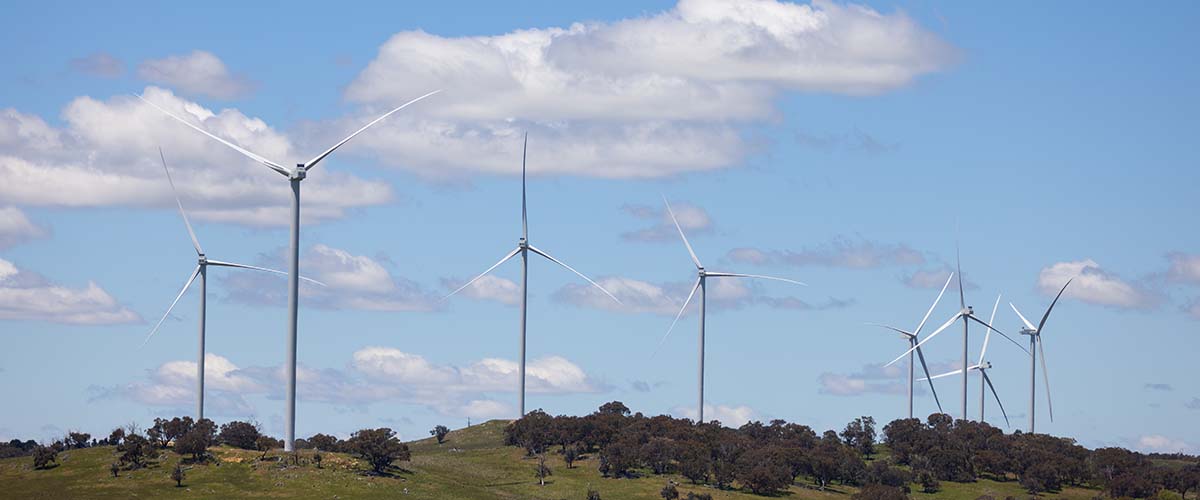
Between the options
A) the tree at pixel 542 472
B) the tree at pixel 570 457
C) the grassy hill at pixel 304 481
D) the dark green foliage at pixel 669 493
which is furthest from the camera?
the tree at pixel 570 457

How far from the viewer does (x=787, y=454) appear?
190 meters

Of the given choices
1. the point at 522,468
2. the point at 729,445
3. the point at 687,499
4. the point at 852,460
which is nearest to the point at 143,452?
the point at 522,468

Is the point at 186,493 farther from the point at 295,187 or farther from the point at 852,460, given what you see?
the point at 852,460

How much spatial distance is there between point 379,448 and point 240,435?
54.1ft

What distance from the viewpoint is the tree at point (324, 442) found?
587ft

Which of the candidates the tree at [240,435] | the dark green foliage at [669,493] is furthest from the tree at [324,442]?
the dark green foliage at [669,493]

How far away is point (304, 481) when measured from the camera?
156 meters

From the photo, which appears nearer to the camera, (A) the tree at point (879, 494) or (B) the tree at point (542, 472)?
(A) the tree at point (879, 494)

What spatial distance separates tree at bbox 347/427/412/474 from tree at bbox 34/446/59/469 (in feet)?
94.4

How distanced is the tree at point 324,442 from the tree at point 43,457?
2789 centimetres

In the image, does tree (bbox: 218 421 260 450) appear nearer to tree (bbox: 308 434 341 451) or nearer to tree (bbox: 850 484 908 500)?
tree (bbox: 308 434 341 451)

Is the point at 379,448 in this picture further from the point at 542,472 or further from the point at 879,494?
the point at 879,494

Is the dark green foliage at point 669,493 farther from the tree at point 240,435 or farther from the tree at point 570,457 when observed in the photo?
the tree at point 240,435

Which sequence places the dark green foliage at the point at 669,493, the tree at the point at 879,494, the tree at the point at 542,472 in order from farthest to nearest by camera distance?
the tree at the point at 542,472
the tree at the point at 879,494
the dark green foliage at the point at 669,493
